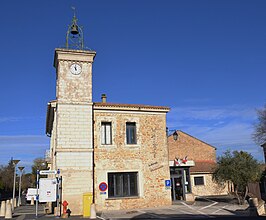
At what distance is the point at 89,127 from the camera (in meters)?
19.8

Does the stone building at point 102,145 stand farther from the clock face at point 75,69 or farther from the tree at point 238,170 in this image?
the tree at point 238,170

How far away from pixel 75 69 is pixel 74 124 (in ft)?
11.8

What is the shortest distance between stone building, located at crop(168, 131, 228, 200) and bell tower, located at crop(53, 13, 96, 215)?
8.02m

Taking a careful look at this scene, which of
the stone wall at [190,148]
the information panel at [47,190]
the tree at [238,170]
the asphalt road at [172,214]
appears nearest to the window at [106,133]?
the asphalt road at [172,214]

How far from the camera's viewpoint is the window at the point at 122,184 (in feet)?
65.4

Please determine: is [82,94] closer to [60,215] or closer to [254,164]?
[60,215]

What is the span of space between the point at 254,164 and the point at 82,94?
1346 cm

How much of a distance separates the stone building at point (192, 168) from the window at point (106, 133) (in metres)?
6.34

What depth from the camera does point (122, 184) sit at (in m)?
20.3

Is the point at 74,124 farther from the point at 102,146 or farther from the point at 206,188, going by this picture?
the point at 206,188

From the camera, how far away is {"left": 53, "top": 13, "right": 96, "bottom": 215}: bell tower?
18641 mm

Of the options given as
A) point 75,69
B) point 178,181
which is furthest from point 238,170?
point 75,69

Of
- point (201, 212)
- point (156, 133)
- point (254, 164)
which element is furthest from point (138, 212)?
point (254, 164)

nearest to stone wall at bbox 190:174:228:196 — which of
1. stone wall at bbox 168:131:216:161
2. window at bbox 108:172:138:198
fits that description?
stone wall at bbox 168:131:216:161
